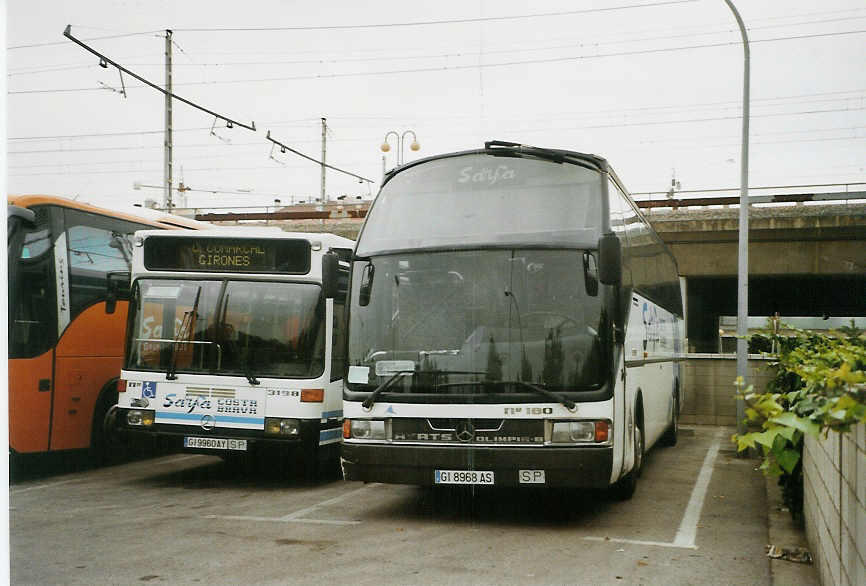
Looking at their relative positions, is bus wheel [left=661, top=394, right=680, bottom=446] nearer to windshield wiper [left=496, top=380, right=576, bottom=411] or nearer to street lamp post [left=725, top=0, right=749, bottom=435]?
street lamp post [left=725, top=0, right=749, bottom=435]

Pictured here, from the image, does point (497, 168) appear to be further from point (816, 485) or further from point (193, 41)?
point (816, 485)

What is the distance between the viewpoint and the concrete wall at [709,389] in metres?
19.2

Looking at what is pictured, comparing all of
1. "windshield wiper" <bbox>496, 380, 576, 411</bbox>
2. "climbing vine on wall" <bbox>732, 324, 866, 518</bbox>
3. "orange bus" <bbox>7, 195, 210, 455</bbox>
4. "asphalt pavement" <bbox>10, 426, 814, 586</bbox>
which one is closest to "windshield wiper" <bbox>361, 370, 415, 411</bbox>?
"windshield wiper" <bbox>496, 380, 576, 411</bbox>

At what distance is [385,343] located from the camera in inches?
329

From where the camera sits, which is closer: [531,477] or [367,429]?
[531,477]

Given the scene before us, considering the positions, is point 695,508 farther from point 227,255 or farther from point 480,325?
point 227,255

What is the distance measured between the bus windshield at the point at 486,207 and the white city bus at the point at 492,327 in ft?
0.04

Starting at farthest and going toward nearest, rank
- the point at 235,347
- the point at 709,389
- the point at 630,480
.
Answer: the point at 709,389 < the point at 235,347 < the point at 630,480

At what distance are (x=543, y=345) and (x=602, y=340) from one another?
0.52m

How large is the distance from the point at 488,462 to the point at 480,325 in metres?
1.21

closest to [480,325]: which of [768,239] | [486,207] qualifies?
[486,207]

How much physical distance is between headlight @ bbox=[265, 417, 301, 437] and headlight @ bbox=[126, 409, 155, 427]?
1435 mm

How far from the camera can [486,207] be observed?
8.53 metres

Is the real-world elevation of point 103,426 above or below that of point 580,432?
below
